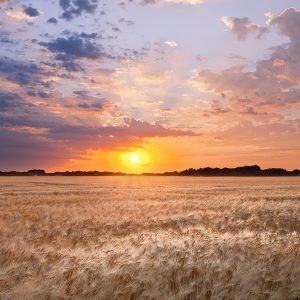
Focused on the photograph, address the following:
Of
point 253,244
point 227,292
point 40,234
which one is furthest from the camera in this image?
point 40,234

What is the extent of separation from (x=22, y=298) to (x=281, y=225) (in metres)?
13.7

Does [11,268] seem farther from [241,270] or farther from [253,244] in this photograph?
[253,244]

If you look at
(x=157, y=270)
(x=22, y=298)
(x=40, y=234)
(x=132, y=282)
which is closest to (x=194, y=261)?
(x=157, y=270)

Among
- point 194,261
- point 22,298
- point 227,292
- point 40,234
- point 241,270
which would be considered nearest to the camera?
point 22,298

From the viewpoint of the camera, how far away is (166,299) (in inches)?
222

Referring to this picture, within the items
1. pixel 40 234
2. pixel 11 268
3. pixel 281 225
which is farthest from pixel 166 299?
pixel 281 225

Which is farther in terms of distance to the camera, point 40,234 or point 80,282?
point 40,234

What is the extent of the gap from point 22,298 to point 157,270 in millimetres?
2066

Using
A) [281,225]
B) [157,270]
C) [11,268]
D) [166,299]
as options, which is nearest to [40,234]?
[11,268]

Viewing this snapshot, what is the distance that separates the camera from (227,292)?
5898 mm

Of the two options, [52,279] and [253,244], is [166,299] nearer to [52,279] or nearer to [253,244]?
[52,279]

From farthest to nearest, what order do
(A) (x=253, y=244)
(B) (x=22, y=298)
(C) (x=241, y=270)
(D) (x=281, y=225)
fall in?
(D) (x=281, y=225) < (A) (x=253, y=244) < (C) (x=241, y=270) < (B) (x=22, y=298)

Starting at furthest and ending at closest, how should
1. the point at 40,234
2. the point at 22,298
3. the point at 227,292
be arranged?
the point at 40,234
the point at 227,292
the point at 22,298

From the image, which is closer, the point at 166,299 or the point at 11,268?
the point at 166,299
